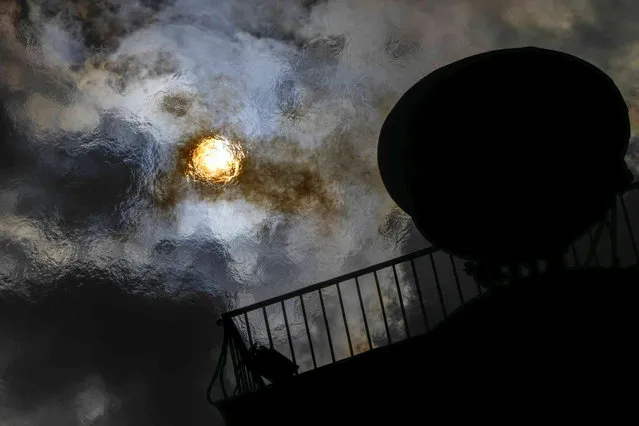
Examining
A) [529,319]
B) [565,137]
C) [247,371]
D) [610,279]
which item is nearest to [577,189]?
[565,137]

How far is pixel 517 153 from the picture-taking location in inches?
132

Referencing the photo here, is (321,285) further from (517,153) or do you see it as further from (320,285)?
(517,153)

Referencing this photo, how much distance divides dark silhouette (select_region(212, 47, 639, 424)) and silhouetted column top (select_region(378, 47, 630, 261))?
0.03ft

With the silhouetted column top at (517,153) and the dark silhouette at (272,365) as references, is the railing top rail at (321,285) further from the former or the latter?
the silhouetted column top at (517,153)

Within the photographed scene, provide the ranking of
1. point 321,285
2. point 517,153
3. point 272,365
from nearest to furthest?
point 517,153
point 272,365
point 321,285

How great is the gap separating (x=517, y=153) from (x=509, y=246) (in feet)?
2.24

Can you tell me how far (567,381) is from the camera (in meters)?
2.82

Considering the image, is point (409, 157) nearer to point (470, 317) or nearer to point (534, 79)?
point (534, 79)

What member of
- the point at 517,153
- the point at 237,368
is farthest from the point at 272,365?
the point at 517,153

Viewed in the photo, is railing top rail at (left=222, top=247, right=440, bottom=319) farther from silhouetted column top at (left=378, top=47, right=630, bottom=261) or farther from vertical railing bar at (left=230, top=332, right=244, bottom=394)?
silhouetted column top at (left=378, top=47, right=630, bottom=261)

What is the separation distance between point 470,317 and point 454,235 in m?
0.70

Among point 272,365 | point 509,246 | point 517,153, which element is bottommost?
point 272,365

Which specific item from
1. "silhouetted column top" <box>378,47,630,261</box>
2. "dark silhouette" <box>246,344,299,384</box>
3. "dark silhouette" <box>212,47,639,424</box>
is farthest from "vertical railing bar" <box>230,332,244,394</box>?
"silhouetted column top" <box>378,47,630,261</box>

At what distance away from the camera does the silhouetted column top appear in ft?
11.0
